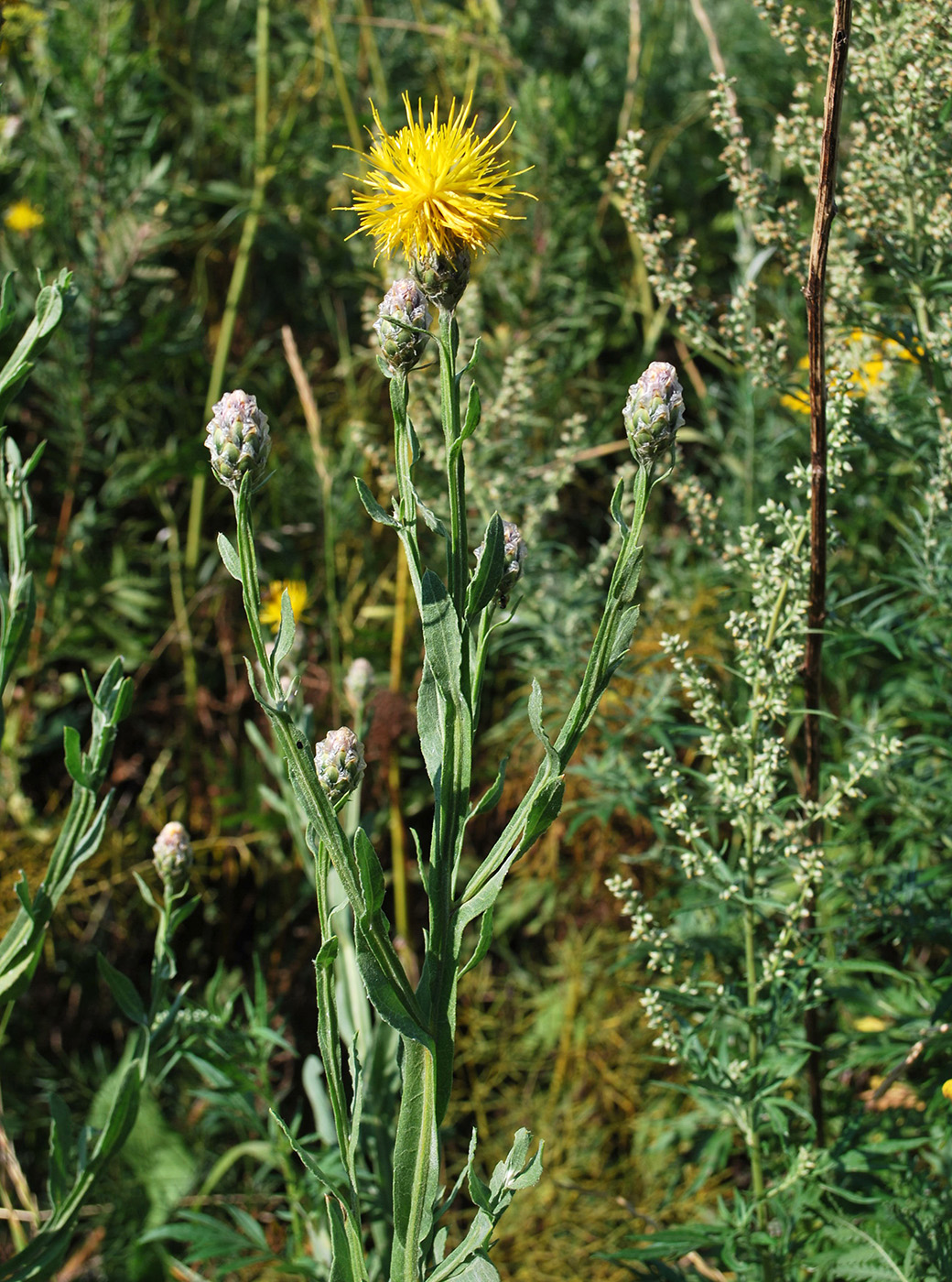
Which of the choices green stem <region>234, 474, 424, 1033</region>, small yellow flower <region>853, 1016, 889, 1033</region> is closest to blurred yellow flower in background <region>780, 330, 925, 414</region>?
green stem <region>234, 474, 424, 1033</region>

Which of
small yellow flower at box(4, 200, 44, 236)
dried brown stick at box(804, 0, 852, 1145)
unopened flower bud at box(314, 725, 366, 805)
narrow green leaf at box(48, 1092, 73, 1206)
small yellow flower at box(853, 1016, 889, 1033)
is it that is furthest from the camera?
small yellow flower at box(4, 200, 44, 236)

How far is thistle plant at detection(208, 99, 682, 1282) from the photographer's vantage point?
80 cm

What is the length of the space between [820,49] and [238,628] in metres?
1.47

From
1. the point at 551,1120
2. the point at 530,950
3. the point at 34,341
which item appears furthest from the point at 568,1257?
the point at 34,341

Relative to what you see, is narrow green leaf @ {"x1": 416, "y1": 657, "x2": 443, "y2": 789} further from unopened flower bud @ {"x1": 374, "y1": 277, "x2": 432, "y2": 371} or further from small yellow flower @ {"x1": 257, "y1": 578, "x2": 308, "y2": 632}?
small yellow flower @ {"x1": 257, "y1": 578, "x2": 308, "y2": 632}

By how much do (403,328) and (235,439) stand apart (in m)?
0.14

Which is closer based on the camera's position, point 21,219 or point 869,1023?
point 869,1023

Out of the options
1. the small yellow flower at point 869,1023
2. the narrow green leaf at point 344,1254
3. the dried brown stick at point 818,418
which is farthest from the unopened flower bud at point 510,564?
the small yellow flower at point 869,1023

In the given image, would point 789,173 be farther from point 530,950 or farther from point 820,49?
point 530,950

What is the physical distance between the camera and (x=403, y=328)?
811mm

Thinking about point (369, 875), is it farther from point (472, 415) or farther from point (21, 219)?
point (21, 219)

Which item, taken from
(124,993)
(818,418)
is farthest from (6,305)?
(818,418)

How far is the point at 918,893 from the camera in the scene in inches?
52.7

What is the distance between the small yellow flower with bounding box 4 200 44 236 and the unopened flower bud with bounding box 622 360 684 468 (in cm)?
194
